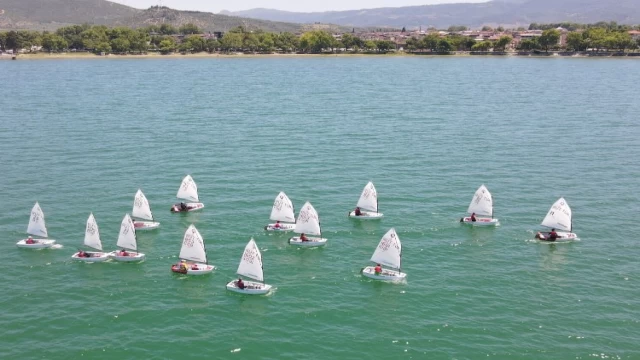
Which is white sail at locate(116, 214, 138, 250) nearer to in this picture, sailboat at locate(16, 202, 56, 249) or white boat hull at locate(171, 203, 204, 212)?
sailboat at locate(16, 202, 56, 249)

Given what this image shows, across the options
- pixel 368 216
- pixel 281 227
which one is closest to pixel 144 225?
pixel 281 227

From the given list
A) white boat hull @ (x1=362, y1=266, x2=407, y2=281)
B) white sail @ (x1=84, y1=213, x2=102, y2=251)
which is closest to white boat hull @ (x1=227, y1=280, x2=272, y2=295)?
white boat hull @ (x1=362, y1=266, x2=407, y2=281)

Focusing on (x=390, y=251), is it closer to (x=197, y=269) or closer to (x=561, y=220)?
(x=197, y=269)

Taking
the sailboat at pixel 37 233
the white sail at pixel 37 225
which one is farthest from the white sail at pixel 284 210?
the white sail at pixel 37 225

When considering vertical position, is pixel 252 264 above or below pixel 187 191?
below

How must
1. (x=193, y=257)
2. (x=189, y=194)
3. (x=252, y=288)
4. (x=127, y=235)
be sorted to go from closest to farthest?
(x=252, y=288) < (x=193, y=257) < (x=127, y=235) < (x=189, y=194)

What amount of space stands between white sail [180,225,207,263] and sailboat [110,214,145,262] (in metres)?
5.95

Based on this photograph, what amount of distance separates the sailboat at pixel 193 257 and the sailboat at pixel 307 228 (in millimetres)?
11499

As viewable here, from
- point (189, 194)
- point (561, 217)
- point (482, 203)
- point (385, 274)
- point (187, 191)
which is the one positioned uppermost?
point (187, 191)

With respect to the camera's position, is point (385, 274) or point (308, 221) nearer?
point (385, 274)

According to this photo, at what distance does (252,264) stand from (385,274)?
14.3m

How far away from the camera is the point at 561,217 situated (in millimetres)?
75375

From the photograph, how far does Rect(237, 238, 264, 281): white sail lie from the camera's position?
61.3m

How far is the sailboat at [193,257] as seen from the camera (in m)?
65.0
